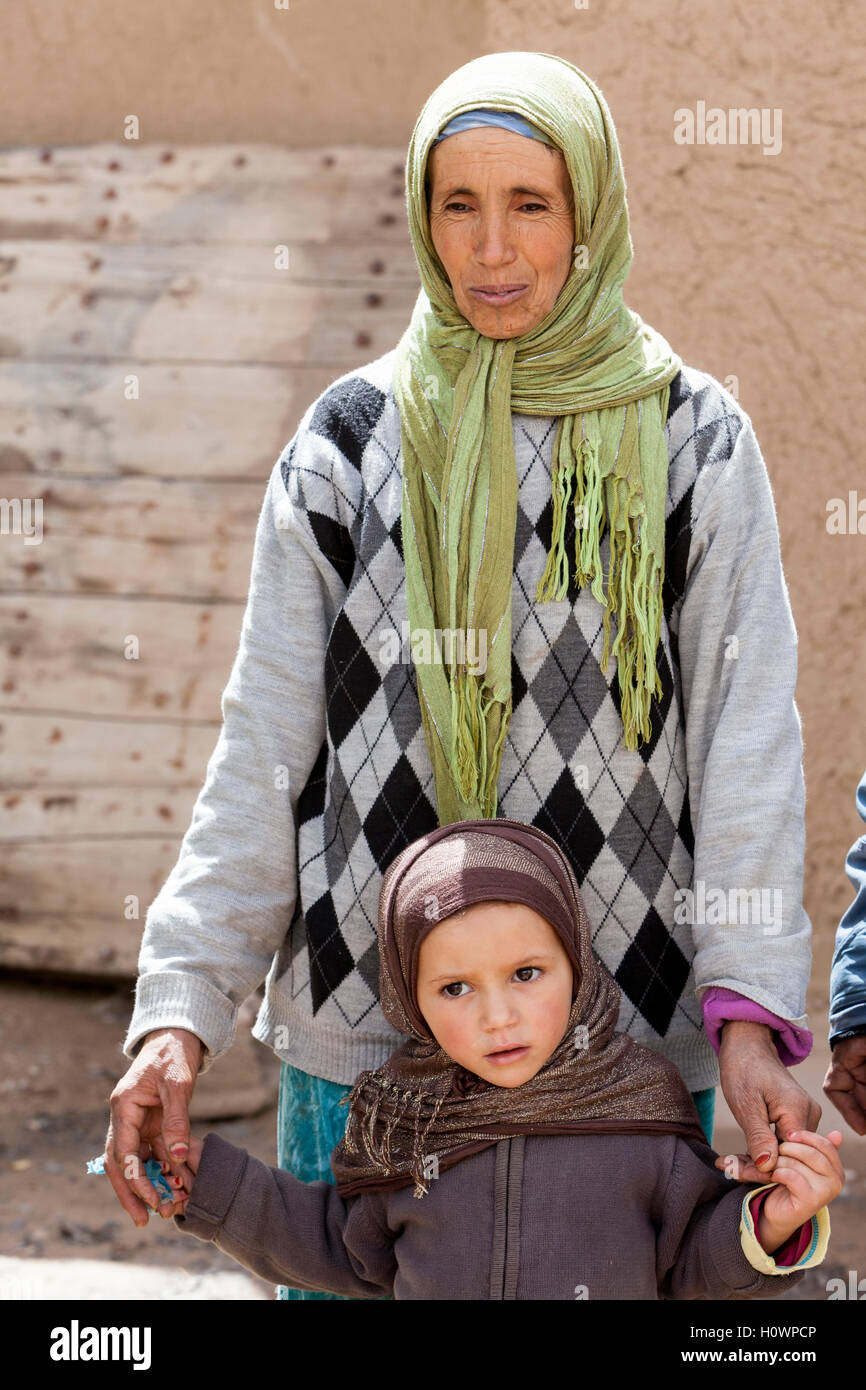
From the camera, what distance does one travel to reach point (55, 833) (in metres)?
4.35

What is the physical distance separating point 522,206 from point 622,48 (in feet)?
5.83

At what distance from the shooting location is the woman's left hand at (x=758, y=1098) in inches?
67.3

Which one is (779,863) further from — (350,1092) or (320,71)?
(320,71)

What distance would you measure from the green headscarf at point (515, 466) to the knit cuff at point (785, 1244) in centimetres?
54

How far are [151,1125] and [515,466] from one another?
91 cm

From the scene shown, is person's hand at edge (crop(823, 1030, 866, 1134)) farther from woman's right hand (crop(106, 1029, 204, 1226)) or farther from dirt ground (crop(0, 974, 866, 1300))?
dirt ground (crop(0, 974, 866, 1300))

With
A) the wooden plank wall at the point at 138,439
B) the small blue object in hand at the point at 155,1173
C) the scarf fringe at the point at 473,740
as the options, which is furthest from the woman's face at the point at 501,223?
the wooden plank wall at the point at 138,439

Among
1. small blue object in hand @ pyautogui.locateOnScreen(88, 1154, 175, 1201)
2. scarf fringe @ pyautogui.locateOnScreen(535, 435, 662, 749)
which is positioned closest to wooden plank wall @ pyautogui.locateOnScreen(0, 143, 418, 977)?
scarf fringe @ pyautogui.locateOnScreen(535, 435, 662, 749)

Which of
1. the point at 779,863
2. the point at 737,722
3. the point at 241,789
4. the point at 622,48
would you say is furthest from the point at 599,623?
the point at 622,48

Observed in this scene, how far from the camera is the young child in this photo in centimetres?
177

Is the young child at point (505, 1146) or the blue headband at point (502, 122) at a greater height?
the blue headband at point (502, 122)

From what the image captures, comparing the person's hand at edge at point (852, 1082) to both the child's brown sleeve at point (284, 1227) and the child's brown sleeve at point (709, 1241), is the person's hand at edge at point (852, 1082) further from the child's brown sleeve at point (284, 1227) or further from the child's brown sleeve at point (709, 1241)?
the child's brown sleeve at point (284, 1227)

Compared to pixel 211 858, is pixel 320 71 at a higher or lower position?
higher

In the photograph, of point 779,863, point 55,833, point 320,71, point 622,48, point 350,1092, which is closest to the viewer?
point 779,863
